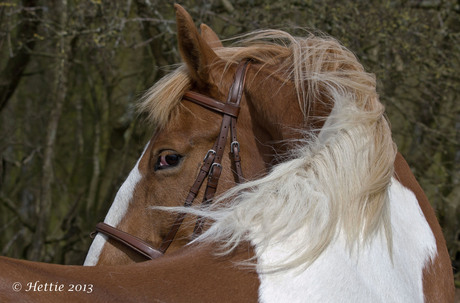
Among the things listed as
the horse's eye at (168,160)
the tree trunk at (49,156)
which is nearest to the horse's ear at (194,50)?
the horse's eye at (168,160)

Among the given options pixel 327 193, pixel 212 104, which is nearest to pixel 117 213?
pixel 212 104

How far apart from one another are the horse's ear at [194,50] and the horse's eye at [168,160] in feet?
1.08

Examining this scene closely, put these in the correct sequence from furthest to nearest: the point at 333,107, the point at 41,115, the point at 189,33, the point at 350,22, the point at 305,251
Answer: the point at 41,115, the point at 350,22, the point at 189,33, the point at 333,107, the point at 305,251

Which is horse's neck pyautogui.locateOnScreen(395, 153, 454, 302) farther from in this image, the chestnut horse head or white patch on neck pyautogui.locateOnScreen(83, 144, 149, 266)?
white patch on neck pyautogui.locateOnScreen(83, 144, 149, 266)

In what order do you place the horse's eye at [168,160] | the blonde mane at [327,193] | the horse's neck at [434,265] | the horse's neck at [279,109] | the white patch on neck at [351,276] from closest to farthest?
the white patch on neck at [351,276] < the blonde mane at [327,193] < the horse's neck at [434,265] < the horse's neck at [279,109] < the horse's eye at [168,160]

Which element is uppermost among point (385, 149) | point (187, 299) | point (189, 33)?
point (189, 33)

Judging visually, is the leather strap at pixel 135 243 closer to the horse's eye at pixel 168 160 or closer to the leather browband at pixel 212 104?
the horse's eye at pixel 168 160

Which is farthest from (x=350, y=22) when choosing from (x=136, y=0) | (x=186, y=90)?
(x=186, y=90)

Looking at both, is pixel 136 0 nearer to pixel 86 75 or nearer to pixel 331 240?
pixel 86 75

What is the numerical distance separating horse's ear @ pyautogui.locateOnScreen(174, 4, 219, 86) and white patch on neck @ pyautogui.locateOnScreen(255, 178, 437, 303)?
882 mm

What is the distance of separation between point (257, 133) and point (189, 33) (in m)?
0.49

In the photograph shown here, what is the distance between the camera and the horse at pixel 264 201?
1.43 metres

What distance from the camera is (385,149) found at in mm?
1692

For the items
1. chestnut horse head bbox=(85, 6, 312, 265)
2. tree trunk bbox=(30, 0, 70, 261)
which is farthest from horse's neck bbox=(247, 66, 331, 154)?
tree trunk bbox=(30, 0, 70, 261)
